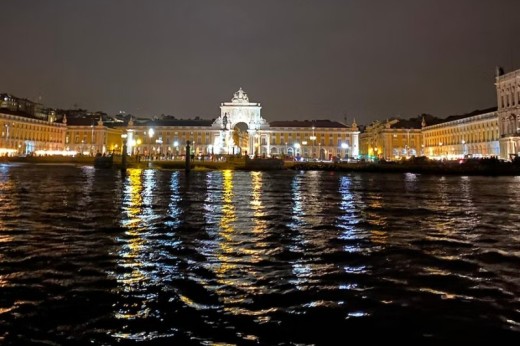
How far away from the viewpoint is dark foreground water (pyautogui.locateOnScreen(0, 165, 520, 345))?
19.2 ft

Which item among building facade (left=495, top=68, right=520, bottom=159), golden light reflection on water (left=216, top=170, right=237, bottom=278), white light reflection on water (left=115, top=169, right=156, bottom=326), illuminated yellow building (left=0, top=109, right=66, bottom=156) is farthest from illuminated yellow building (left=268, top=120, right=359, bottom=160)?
white light reflection on water (left=115, top=169, right=156, bottom=326)

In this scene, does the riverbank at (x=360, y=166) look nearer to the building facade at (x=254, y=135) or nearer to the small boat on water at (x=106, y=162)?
the small boat on water at (x=106, y=162)

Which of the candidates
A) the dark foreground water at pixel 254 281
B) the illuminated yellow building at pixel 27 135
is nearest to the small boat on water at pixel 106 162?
the illuminated yellow building at pixel 27 135

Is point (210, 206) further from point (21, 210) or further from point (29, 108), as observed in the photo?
point (29, 108)

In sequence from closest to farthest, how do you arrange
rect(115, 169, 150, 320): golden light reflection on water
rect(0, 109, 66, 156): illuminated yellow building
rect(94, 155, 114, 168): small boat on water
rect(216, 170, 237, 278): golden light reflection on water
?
rect(115, 169, 150, 320): golden light reflection on water → rect(216, 170, 237, 278): golden light reflection on water → rect(94, 155, 114, 168): small boat on water → rect(0, 109, 66, 156): illuminated yellow building

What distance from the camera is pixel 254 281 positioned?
8055 millimetres

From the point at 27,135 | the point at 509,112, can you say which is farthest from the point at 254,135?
the point at 509,112

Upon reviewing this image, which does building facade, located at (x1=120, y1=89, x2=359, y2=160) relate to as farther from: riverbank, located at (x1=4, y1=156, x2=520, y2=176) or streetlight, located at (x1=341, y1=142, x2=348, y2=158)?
riverbank, located at (x1=4, y1=156, x2=520, y2=176)

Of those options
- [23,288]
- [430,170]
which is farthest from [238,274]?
A: [430,170]

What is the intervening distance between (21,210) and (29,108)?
195m

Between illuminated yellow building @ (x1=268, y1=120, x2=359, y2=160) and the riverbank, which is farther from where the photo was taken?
illuminated yellow building @ (x1=268, y1=120, x2=359, y2=160)

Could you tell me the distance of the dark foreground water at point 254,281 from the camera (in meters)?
5.85

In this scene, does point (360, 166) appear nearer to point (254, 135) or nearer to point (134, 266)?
point (254, 135)

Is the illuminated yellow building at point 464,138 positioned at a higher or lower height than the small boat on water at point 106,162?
higher
